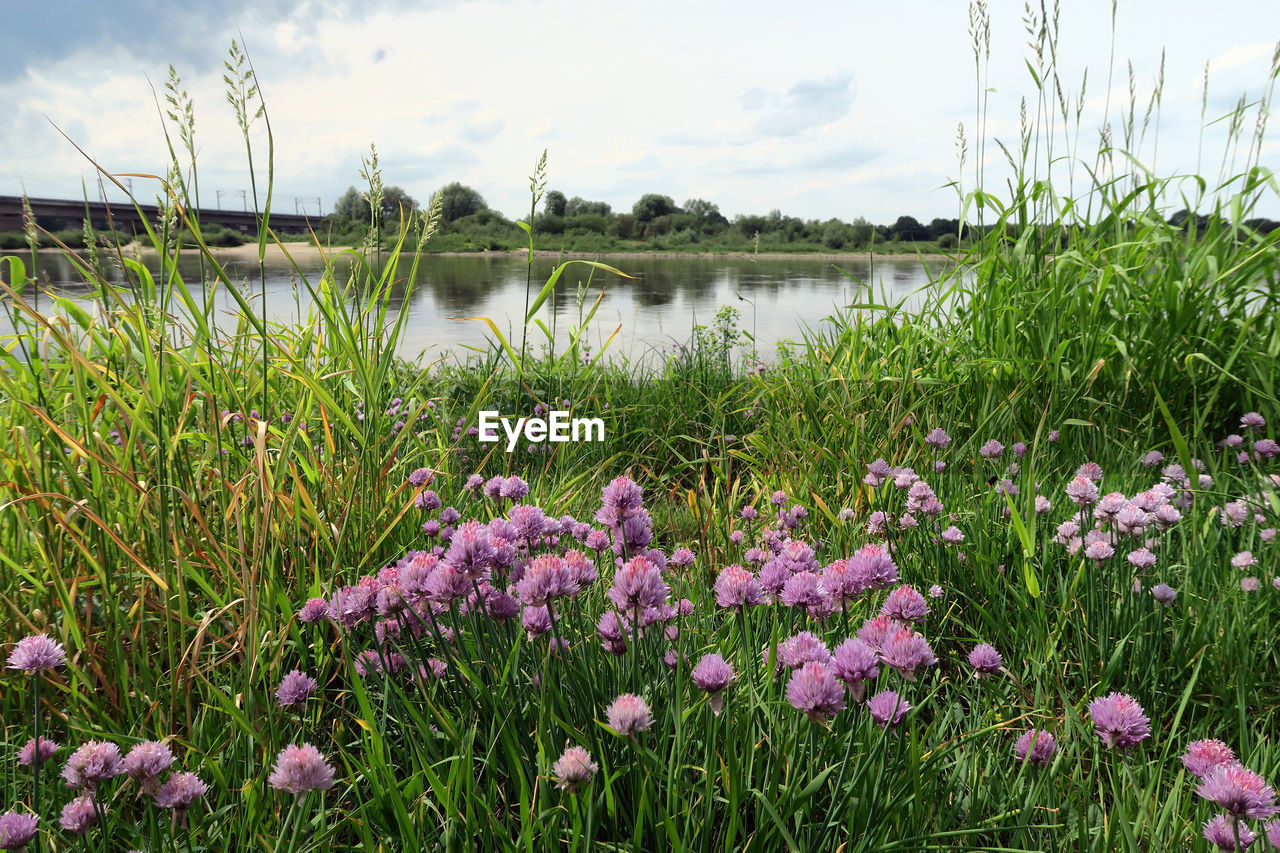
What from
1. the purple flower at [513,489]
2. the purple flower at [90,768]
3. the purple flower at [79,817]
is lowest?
the purple flower at [79,817]

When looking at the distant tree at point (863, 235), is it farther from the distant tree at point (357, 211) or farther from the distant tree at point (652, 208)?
the distant tree at point (652, 208)

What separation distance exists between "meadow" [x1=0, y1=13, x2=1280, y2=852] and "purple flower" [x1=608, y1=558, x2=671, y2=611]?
1cm

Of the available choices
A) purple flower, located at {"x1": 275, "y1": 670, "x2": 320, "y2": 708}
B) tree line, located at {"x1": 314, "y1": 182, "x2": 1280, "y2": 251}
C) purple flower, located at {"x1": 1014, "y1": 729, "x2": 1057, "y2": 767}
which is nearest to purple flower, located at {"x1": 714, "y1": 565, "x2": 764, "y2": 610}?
purple flower, located at {"x1": 1014, "y1": 729, "x2": 1057, "y2": 767}

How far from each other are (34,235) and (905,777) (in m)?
2.80

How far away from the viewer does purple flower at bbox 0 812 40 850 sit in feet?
3.53

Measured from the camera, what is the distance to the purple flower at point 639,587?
1239 mm

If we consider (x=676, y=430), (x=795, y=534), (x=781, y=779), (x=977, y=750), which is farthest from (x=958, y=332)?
(x=781, y=779)

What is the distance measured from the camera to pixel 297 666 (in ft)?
6.37

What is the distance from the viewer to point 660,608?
1.45 metres

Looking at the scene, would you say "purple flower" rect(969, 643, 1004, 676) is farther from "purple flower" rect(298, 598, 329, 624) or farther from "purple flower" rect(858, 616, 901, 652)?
"purple flower" rect(298, 598, 329, 624)

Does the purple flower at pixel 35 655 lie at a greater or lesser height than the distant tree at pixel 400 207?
lesser

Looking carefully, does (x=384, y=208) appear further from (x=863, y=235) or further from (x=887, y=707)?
(x=863, y=235)

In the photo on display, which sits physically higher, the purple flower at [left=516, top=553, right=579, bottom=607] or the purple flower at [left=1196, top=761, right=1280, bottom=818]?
the purple flower at [left=516, top=553, right=579, bottom=607]

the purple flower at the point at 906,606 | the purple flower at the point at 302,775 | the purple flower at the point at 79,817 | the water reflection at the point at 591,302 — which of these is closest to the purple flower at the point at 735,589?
the purple flower at the point at 906,606
